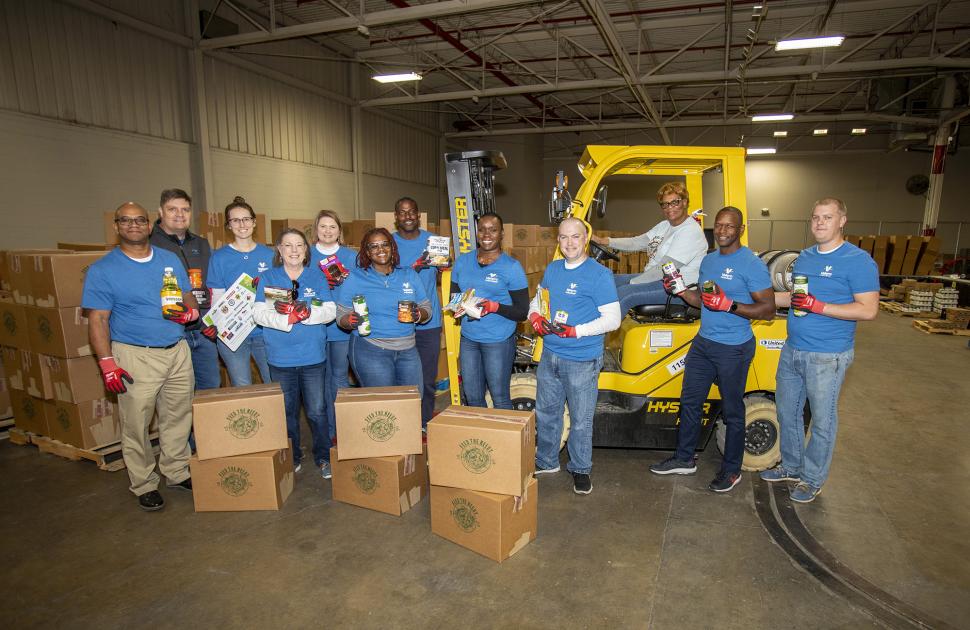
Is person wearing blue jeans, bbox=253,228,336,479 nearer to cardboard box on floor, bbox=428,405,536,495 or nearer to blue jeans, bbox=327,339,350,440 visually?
blue jeans, bbox=327,339,350,440

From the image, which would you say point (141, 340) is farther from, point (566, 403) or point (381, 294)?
point (566, 403)

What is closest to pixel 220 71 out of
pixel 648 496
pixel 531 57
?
pixel 531 57

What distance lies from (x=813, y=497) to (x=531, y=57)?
13800 mm

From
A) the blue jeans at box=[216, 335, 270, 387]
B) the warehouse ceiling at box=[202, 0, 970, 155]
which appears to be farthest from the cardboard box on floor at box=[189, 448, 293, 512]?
the warehouse ceiling at box=[202, 0, 970, 155]

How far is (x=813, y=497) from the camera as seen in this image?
3.98 m

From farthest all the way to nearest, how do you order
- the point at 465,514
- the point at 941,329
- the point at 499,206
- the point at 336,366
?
the point at 499,206 < the point at 941,329 < the point at 336,366 < the point at 465,514

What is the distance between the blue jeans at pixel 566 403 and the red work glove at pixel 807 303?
1283mm

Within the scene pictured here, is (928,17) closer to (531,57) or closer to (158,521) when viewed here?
(531,57)

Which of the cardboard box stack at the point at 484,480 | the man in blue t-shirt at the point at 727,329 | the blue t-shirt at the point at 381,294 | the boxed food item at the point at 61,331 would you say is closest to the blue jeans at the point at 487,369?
the blue t-shirt at the point at 381,294

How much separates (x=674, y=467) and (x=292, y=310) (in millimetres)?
3140

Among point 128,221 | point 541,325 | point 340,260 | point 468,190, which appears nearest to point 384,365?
point 340,260

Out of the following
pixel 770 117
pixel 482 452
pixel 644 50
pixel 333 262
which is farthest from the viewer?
pixel 770 117

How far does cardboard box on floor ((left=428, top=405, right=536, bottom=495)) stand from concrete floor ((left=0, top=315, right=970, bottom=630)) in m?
0.48

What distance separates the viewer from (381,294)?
3.78 metres
